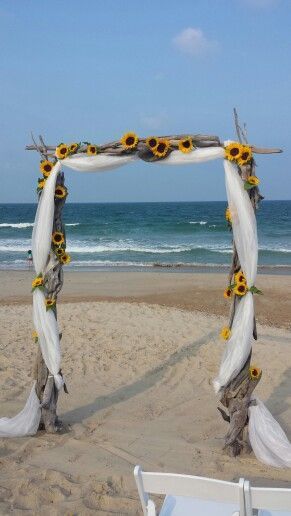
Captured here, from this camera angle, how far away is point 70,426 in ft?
18.9

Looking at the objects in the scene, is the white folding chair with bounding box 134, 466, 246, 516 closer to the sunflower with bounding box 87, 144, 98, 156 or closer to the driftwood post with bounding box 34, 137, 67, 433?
the driftwood post with bounding box 34, 137, 67, 433

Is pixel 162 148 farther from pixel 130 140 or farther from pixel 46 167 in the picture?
pixel 46 167

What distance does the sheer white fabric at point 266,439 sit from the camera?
16.0 ft

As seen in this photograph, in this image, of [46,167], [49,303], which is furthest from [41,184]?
[49,303]

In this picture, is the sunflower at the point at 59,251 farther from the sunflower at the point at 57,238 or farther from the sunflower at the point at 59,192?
the sunflower at the point at 59,192

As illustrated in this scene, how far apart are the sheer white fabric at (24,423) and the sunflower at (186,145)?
9.11 feet

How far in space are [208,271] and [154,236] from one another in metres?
16.5

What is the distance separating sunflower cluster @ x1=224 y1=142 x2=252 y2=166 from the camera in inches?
186

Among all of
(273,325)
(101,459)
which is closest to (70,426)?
(101,459)

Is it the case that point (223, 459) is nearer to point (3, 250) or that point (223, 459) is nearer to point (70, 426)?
point (70, 426)

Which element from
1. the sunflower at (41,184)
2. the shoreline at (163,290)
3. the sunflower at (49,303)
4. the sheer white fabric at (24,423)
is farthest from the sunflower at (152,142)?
the shoreline at (163,290)

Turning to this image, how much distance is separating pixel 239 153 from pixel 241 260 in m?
0.91

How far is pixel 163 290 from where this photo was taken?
578 inches

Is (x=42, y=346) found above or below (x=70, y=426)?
above
